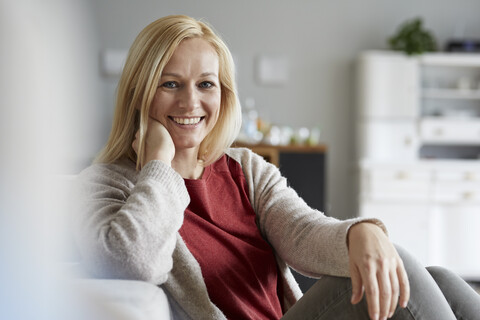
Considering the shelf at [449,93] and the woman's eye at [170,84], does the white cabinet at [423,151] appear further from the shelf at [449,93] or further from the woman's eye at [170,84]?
the woman's eye at [170,84]

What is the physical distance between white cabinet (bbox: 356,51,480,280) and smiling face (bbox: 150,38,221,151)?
2.81 metres

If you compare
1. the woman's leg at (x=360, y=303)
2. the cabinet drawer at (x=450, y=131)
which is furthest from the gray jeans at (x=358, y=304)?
the cabinet drawer at (x=450, y=131)

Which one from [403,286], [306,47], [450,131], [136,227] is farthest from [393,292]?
[306,47]

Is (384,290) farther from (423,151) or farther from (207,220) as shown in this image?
(423,151)

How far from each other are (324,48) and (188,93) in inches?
135

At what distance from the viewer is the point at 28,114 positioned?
17 centimetres

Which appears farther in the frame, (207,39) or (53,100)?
(207,39)

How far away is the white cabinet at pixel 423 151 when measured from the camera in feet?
11.9

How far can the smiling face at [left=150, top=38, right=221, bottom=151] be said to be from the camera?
3.06 ft

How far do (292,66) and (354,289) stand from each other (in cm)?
357

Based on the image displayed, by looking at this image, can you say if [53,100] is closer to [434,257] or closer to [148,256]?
[148,256]

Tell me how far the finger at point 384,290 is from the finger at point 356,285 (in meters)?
0.03

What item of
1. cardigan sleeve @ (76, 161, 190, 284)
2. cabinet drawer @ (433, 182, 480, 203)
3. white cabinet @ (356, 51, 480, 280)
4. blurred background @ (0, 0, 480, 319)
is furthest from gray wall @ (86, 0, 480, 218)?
cardigan sleeve @ (76, 161, 190, 284)

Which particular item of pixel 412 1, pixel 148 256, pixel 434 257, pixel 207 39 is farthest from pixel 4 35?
pixel 412 1
